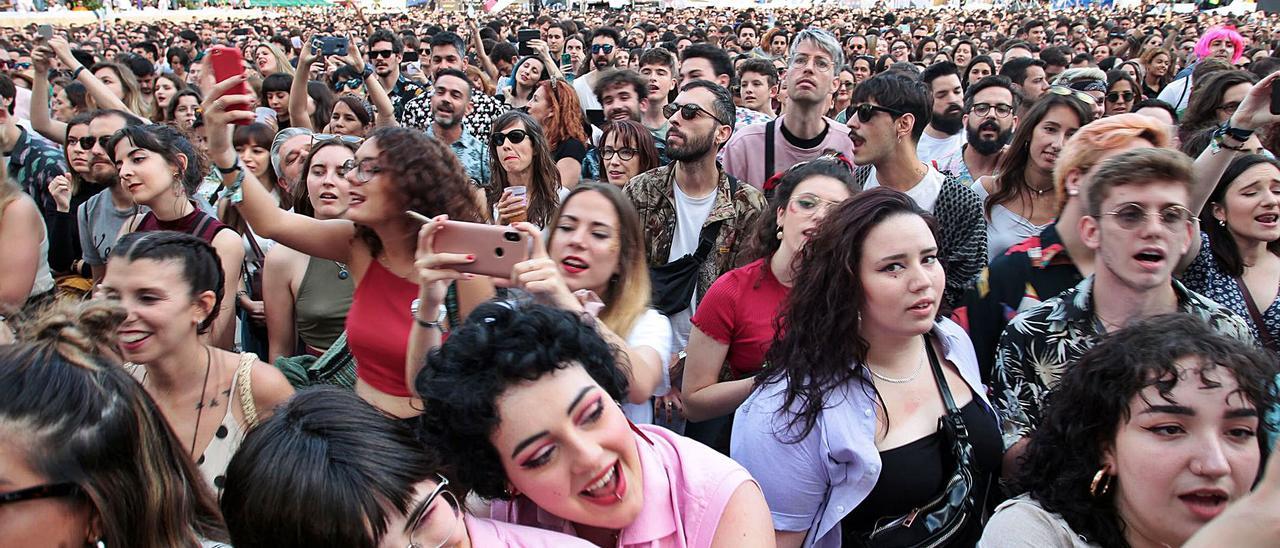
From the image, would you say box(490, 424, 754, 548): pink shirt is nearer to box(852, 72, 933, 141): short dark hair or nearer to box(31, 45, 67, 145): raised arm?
box(852, 72, 933, 141): short dark hair

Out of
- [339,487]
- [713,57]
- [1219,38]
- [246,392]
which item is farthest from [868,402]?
[1219,38]

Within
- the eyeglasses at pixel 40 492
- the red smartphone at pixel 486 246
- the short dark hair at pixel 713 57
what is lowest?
the eyeglasses at pixel 40 492

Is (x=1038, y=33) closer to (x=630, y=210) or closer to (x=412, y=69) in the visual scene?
(x=412, y=69)

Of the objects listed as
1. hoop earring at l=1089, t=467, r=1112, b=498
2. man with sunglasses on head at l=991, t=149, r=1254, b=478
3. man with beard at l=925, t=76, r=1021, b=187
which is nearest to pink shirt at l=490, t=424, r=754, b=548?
hoop earring at l=1089, t=467, r=1112, b=498

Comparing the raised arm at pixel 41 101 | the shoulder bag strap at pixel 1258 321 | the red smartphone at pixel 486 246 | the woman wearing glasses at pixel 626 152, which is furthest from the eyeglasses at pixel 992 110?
the raised arm at pixel 41 101

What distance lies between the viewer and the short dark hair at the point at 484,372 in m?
1.69

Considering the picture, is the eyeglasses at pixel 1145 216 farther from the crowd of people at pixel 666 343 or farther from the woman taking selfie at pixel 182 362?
the woman taking selfie at pixel 182 362

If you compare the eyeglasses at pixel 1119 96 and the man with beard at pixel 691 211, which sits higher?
the eyeglasses at pixel 1119 96

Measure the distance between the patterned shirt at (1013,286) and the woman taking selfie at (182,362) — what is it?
218 centimetres

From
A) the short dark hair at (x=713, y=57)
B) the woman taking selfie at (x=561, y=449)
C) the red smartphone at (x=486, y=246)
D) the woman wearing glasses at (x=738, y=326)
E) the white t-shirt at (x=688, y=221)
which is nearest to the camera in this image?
the woman taking selfie at (x=561, y=449)

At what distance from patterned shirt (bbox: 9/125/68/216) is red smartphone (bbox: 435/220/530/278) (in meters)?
4.21

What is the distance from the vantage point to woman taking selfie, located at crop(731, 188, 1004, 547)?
213 centimetres

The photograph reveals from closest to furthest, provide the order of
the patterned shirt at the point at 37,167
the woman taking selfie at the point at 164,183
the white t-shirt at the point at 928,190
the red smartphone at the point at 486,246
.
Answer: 1. the red smartphone at the point at 486,246
2. the woman taking selfie at the point at 164,183
3. the white t-shirt at the point at 928,190
4. the patterned shirt at the point at 37,167

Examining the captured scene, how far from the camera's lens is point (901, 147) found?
397cm
